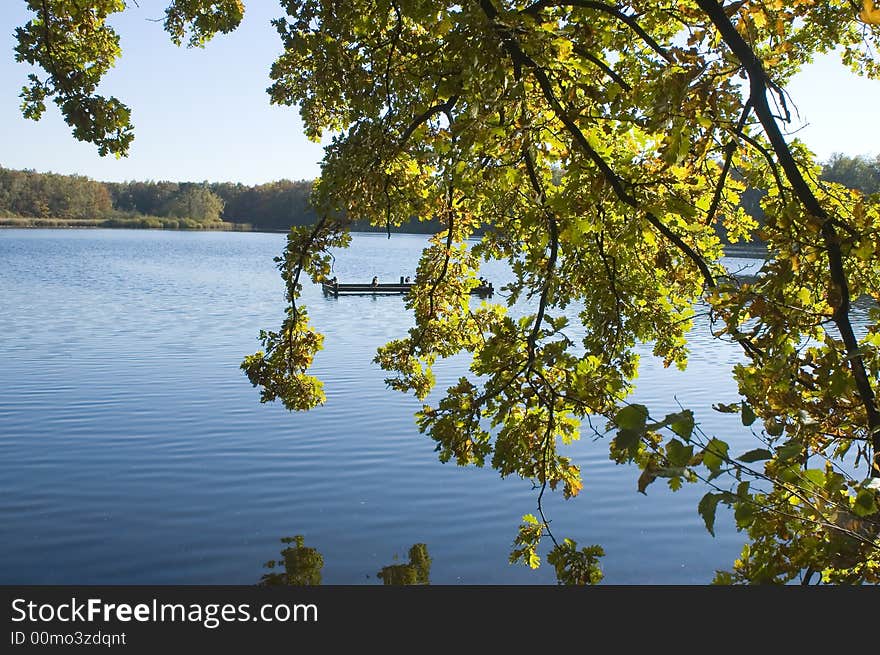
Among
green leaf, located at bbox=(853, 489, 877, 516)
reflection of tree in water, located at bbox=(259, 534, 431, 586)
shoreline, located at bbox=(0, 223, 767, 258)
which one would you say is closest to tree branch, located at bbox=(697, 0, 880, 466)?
green leaf, located at bbox=(853, 489, 877, 516)

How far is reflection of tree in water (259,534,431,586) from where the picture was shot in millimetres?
8430

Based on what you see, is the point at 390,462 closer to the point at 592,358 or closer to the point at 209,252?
the point at 592,358

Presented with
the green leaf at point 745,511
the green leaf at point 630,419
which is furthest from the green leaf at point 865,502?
the green leaf at point 630,419

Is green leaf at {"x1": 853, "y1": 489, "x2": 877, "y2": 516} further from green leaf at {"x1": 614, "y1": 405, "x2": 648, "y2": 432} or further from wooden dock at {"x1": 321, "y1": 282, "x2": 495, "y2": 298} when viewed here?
wooden dock at {"x1": 321, "y1": 282, "x2": 495, "y2": 298}

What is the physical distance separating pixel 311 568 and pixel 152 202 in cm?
13786

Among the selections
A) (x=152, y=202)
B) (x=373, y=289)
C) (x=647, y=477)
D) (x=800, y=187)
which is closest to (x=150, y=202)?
(x=152, y=202)

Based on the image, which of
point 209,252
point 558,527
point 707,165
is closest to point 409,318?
point 558,527

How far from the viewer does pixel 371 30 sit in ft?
21.3

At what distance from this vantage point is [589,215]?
4508 millimetres

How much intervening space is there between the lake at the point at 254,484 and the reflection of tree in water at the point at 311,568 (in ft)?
0.41

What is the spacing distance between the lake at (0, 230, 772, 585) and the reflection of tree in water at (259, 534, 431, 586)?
0.41 feet

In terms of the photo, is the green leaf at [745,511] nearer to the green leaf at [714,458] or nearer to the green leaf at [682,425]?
the green leaf at [714,458]

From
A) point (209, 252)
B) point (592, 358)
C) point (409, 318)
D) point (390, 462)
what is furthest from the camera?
point (209, 252)

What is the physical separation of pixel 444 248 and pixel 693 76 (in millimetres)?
5532
